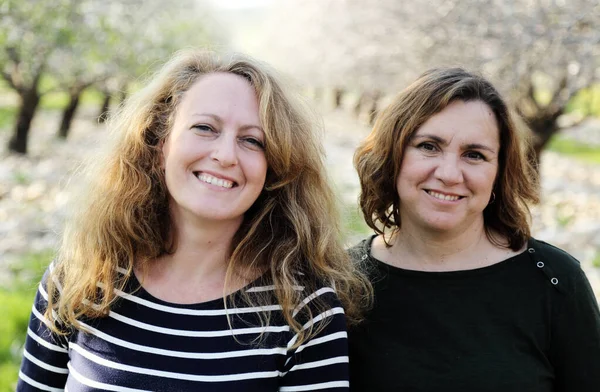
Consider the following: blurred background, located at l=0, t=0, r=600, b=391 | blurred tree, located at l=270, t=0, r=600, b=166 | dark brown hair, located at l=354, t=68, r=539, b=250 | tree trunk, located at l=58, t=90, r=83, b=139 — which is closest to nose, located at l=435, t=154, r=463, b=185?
dark brown hair, located at l=354, t=68, r=539, b=250

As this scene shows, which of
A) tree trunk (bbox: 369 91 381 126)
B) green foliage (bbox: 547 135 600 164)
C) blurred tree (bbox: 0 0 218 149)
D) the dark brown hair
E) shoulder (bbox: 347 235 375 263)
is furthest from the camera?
green foliage (bbox: 547 135 600 164)

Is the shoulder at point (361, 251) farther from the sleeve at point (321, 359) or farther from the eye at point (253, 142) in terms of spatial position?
the eye at point (253, 142)

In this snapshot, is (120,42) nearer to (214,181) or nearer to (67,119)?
(67,119)

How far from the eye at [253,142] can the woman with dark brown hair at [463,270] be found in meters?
0.55

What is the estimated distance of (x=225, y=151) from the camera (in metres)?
2.12

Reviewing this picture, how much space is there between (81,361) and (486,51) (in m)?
6.22

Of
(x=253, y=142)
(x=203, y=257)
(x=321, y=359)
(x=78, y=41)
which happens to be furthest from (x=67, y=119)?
(x=321, y=359)

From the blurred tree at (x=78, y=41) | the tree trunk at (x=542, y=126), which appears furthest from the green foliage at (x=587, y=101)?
the blurred tree at (x=78, y=41)

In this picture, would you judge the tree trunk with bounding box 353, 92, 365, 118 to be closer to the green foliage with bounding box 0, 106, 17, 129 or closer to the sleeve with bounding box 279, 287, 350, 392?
the green foliage with bounding box 0, 106, 17, 129

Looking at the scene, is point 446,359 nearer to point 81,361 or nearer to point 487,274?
point 487,274

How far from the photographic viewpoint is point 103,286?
228 centimetres

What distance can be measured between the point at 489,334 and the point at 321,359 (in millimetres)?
605

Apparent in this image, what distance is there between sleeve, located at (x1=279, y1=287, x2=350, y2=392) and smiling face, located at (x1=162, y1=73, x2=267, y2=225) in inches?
16.9

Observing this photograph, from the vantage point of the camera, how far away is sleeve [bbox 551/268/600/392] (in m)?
2.23
